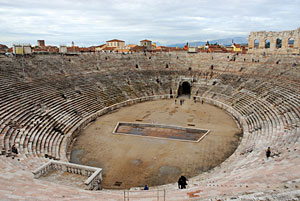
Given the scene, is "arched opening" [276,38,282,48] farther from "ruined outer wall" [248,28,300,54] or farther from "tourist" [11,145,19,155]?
"tourist" [11,145,19,155]

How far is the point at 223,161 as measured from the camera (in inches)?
585

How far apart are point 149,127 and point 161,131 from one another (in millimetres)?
1487

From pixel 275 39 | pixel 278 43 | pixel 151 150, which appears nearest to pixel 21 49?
pixel 151 150

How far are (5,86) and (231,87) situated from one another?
2535 cm

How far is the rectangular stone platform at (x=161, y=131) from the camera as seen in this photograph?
18859mm

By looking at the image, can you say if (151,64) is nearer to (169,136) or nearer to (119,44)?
(169,136)

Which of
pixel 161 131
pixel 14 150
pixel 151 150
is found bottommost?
pixel 151 150

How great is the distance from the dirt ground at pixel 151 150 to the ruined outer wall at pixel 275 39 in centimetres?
1572

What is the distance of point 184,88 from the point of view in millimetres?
35844

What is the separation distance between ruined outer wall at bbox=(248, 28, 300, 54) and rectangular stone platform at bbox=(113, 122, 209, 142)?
20.4 m

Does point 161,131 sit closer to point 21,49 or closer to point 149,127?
point 149,127

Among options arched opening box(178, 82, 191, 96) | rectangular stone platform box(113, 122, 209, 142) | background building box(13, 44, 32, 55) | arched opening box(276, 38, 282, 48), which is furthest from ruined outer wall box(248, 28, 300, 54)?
background building box(13, 44, 32, 55)

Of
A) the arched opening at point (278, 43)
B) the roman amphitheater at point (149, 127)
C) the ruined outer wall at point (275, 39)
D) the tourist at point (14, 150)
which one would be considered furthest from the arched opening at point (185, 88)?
the tourist at point (14, 150)

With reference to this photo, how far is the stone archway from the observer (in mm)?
Result: 33938
